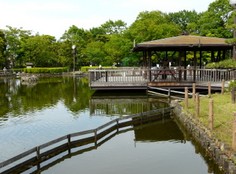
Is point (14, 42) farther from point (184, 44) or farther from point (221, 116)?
point (221, 116)

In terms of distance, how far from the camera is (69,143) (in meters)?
11.0

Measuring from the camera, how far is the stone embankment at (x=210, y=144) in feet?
26.8

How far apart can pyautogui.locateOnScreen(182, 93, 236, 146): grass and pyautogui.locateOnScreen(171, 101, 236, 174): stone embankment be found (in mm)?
224

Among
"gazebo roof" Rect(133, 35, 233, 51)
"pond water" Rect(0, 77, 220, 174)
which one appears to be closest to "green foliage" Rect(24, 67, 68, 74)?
"pond water" Rect(0, 77, 220, 174)

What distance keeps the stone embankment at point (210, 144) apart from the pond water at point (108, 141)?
0.96ft

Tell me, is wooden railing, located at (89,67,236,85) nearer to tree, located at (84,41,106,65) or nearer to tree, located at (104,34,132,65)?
tree, located at (104,34,132,65)

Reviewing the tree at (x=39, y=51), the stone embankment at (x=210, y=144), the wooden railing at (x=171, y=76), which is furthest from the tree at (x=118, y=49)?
the stone embankment at (x=210, y=144)

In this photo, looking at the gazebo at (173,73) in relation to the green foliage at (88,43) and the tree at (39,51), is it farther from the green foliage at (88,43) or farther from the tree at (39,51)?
the tree at (39,51)

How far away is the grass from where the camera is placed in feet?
32.4

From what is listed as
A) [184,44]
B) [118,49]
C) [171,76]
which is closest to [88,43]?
[118,49]

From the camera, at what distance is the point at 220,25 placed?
A: 41281mm

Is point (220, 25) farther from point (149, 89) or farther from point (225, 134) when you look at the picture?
point (225, 134)

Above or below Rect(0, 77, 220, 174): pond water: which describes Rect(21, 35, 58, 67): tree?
above

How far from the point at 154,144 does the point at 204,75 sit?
14.3 meters
